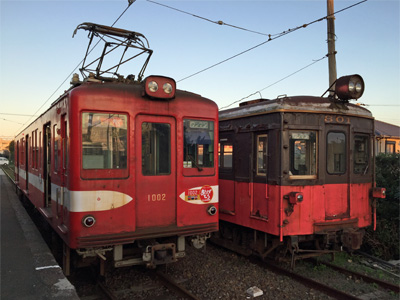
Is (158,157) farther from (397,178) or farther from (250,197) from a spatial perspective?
(397,178)

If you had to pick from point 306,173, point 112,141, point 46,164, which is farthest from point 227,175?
point 46,164

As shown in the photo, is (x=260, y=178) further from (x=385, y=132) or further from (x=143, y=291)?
(x=385, y=132)

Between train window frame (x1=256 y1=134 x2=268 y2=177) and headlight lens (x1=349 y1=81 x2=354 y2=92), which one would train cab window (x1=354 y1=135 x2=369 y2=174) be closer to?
headlight lens (x1=349 y1=81 x2=354 y2=92)

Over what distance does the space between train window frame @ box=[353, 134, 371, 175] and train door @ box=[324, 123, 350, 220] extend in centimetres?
31

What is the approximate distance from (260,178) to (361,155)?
2250 mm

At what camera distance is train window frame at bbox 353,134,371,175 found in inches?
281

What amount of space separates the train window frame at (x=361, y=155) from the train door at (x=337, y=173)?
0.31m

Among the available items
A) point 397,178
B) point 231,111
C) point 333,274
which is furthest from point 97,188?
point 397,178

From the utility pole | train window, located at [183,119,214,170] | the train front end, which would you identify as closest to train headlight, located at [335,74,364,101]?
the utility pole

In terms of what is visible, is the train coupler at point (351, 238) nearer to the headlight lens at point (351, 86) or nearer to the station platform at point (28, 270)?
the headlight lens at point (351, 86)

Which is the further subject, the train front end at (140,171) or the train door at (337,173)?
the train door at (337,173)

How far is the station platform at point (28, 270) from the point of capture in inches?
165

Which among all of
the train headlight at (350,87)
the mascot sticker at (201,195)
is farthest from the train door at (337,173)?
the mascot sticker at (201,195)

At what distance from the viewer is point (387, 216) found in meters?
9.23
